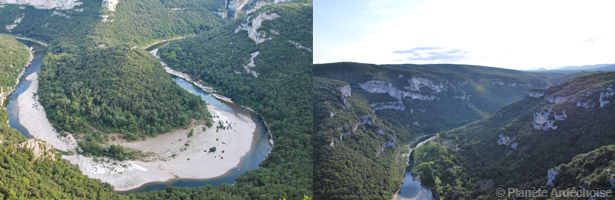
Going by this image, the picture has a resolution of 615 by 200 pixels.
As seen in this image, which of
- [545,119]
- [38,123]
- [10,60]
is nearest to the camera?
[545,119]

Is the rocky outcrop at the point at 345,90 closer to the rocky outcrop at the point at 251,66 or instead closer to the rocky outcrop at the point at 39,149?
the rocky outcrop at the point at 251,66

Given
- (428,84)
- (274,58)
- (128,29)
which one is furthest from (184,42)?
(428,84)

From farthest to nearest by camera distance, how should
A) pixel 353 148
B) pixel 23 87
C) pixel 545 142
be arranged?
pixel 23 87, pixel 353 148, pixel 545 142

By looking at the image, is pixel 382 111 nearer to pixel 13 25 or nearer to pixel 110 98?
pixel 110 98

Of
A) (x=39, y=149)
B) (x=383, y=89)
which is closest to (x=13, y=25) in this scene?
(x=39, y=149)

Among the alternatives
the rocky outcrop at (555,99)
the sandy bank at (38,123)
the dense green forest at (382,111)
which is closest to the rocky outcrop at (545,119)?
the rocky outcrop at (555,99)

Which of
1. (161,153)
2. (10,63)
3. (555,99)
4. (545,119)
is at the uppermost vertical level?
(10,63)

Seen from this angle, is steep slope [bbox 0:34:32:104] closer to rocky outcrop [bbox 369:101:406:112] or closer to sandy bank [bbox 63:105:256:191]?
sandy bank [bbox 63:105:256:191]
